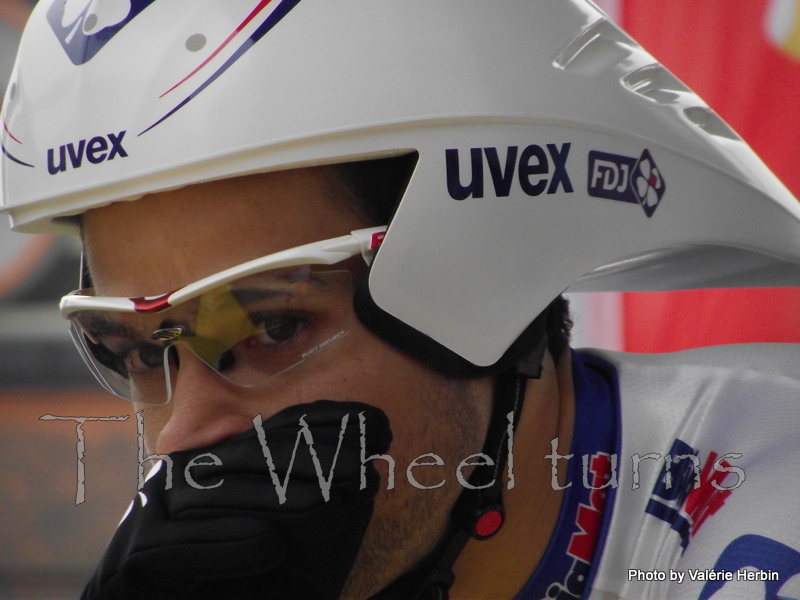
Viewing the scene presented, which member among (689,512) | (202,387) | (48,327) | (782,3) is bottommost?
(48,327)

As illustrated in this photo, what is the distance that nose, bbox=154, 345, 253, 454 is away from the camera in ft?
3.36

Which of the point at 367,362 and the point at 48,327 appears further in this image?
the point at 48,327

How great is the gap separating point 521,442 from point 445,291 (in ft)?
1.04

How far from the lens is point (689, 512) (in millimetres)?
1205

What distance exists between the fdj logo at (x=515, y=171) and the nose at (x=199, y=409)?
0.34 m

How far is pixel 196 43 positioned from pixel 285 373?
0.38m

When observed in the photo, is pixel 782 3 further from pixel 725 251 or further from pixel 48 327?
pixel 48 327

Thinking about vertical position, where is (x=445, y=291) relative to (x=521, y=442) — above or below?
above

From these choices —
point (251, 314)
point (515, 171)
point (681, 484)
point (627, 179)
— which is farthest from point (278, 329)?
point (681, 484)

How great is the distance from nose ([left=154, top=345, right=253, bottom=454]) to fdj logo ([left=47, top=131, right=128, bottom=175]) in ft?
0.76

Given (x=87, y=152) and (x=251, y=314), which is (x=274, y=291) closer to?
(x=251, y=314)

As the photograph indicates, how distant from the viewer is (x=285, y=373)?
107cm

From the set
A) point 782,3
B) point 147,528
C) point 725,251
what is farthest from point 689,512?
point 782,3

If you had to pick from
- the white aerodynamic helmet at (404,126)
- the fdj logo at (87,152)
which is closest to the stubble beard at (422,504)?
the white aerodynamic helmet at (404,126)
